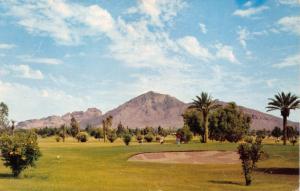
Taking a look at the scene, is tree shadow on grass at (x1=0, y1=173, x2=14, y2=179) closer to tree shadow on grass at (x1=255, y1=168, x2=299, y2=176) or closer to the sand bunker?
the sand bunker

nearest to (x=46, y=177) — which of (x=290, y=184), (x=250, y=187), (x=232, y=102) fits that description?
(x=250, y=187)

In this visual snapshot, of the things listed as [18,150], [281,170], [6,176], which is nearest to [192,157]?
[281,170]

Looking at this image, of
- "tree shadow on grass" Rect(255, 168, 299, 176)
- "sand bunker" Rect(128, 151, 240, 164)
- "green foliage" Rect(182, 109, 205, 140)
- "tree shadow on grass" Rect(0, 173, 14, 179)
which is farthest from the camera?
"green foliage" Rect(182, 109, 205, 140)

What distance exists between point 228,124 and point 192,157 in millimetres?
62519

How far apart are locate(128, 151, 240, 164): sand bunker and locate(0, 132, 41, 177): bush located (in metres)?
25.9

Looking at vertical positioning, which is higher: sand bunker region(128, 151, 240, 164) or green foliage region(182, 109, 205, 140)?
green foliage region(182, 109, 205, 140)

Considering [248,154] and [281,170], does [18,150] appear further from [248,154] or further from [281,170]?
[281,170]

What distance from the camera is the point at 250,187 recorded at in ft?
125

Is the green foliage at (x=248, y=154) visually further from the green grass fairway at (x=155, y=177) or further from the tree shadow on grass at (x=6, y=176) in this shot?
the tree shadow on grass at (x=6, y=176)

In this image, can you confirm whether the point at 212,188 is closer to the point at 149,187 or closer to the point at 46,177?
the point at 149,187

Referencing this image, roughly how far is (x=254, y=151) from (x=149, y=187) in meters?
11.0

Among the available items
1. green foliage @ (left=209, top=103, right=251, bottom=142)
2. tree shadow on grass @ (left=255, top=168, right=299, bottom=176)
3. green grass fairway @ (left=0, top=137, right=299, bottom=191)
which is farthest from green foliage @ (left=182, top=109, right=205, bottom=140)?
tree shadow on grass @ (left=255, top=168, right=299, bottom=176)

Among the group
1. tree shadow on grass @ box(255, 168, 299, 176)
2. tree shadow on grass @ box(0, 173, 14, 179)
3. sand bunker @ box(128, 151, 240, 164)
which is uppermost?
sand bunker @ box(128, 151, 240, 164)

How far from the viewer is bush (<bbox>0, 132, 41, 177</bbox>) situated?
4109 cm
